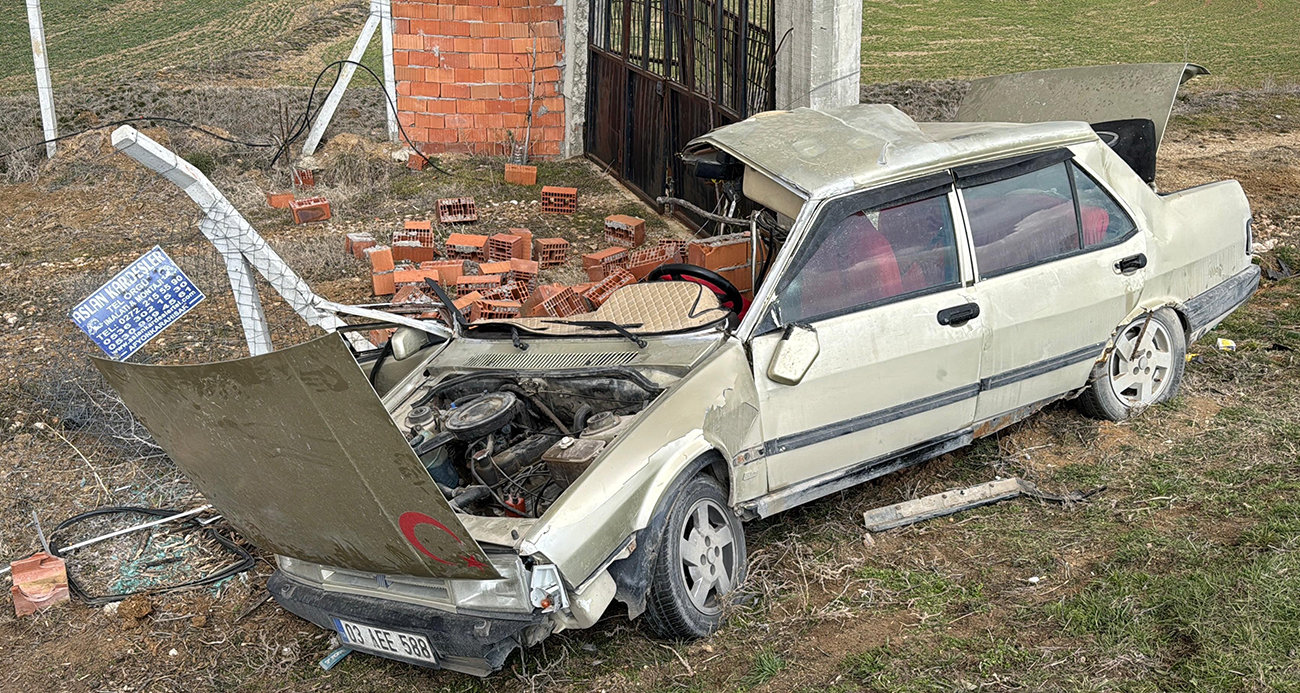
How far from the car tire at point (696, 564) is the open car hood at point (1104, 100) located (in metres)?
3.32

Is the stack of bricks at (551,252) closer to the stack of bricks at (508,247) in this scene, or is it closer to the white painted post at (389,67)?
the stack of bricks at (508,247)

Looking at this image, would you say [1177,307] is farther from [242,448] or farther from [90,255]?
[90,255]

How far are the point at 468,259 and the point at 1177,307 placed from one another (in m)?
5.66

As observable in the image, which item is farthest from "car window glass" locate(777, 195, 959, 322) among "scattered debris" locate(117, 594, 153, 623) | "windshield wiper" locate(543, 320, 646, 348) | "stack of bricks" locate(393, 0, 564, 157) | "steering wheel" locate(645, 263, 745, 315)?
"stack of bricks" locate(393, 0, 564, 157)

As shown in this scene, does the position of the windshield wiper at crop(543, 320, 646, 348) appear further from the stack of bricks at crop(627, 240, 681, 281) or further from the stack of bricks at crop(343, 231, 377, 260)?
the stack of bricks at crop(343, 231, 377, 260)

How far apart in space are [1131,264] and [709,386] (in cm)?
243

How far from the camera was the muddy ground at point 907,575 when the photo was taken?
13.0 ft

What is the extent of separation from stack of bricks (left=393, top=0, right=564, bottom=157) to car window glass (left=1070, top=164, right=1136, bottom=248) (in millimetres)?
8721

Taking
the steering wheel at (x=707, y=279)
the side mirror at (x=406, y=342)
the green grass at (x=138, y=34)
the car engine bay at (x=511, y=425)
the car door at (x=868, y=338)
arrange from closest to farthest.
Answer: the car engine bay at (x=511, y=425) → the car door at (x=868, y=338) → the steering wheel at (x=707, y=279) → the side mirror at (x=406, y=342) → the green grass at (x=138, y=34)

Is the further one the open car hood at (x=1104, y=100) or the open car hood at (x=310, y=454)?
the open car hood at (x=1104, y=100)

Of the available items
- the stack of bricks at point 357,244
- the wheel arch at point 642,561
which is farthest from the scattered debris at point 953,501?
the stack of bricks at point 357,244

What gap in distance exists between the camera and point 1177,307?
5605mm

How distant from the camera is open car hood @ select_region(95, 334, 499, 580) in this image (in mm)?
3287

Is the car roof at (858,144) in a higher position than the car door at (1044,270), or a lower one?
higher
